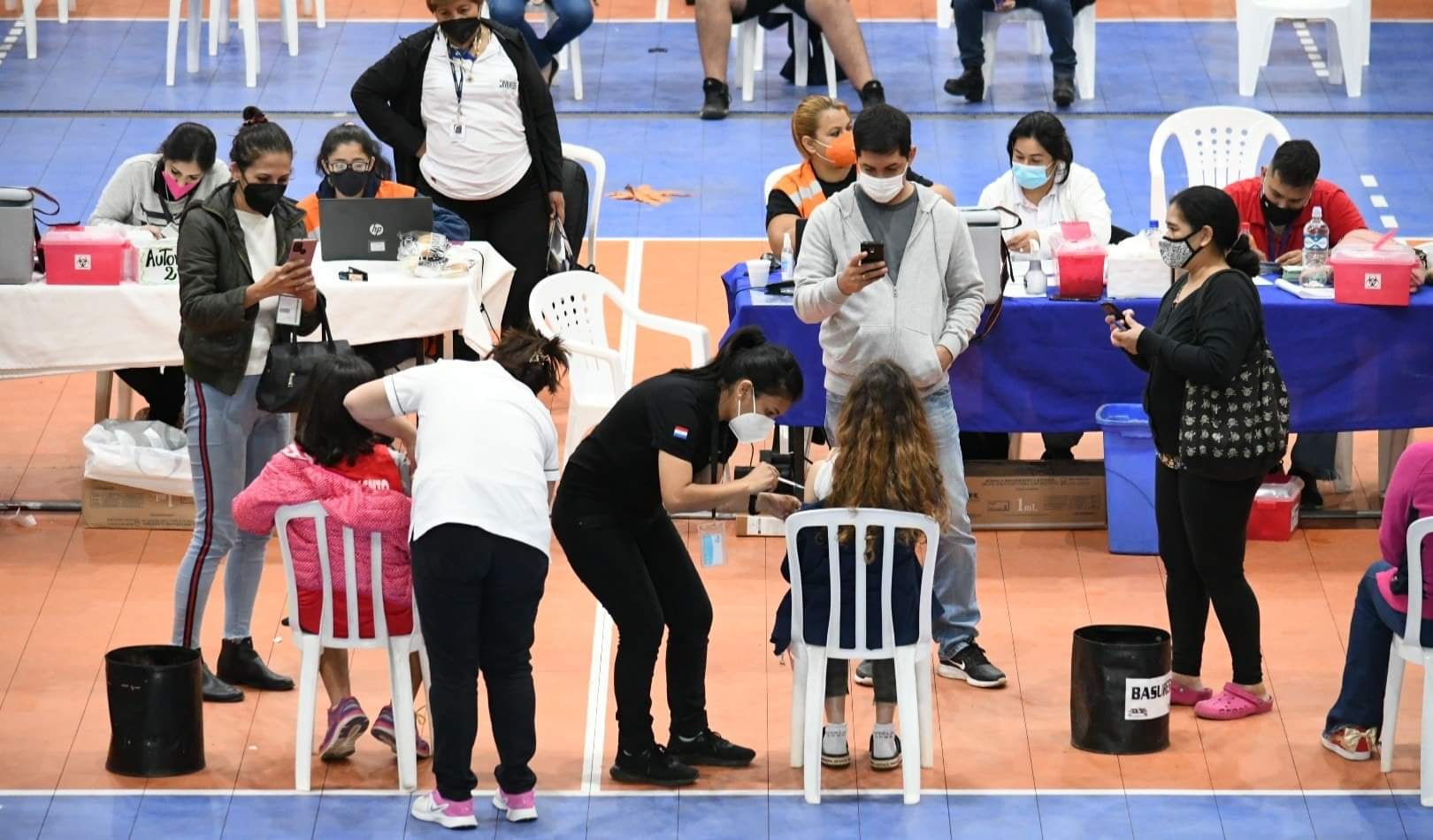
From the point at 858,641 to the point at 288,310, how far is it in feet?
6.00

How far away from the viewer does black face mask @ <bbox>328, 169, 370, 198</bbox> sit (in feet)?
25.2

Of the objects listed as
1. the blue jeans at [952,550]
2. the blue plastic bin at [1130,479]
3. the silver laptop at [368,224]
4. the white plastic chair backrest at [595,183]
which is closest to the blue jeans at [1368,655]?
the blue jeans at [952,550]

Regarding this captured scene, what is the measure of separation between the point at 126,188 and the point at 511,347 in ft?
10.4

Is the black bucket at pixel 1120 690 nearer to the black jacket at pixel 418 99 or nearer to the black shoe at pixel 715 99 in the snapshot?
the black jacket at pixel 418 99

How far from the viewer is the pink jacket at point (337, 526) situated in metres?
5.34

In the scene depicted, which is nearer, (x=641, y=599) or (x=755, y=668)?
(x=641, y=599)

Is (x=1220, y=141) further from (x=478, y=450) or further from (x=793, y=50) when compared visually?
(x=478, y=450)

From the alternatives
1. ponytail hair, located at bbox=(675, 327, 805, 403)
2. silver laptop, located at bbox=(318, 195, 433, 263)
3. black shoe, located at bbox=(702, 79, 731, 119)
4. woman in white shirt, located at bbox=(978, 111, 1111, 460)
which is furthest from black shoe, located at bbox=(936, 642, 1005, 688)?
black shoe, located at bbox=(702, 79, 731, 119)

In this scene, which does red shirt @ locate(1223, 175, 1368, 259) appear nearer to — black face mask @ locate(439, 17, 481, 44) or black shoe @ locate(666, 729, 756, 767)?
black face mask @ locate(439, 17, 481, 44)

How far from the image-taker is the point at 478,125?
26.3ft

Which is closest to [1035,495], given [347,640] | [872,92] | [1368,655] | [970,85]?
[1368,655]

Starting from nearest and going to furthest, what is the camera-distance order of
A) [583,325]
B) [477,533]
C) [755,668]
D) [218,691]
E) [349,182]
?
[477,533] → [218,691] → [755,668] → [349,182] → [583,325]

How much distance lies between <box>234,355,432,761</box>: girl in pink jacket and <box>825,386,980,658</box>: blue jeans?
4.36 feet

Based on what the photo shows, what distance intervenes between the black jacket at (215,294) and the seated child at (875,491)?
1.63 m
